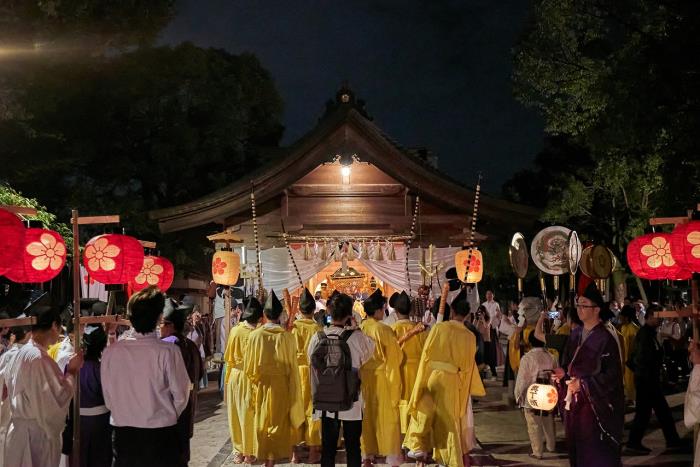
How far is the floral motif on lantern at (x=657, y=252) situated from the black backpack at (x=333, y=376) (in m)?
4.85

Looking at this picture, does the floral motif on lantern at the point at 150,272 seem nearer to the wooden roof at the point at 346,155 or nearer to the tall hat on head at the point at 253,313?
the wooden roof at the point at 346,155

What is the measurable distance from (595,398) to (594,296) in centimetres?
100

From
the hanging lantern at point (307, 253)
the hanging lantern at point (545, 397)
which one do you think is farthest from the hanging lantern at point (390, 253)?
A: the hanging lantern at point (545, 397)

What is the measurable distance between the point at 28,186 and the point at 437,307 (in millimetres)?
15454

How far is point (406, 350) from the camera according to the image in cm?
973

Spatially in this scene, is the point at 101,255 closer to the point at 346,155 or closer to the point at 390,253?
the point at 346,155

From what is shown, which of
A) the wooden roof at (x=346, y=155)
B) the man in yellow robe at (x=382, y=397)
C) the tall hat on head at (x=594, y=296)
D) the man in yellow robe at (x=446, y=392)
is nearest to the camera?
the tall hat on head at (x=594, y=296)

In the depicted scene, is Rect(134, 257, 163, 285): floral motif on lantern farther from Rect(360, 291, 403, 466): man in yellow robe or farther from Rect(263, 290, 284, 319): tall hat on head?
Rect(360, 291, 403, 466): man in yellow robe

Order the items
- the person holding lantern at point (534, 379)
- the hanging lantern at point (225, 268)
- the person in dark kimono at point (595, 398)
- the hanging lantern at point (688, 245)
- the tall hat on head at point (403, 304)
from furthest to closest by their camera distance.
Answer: the hanging lantern at point (225, 268)
the tall hat on head at point (403, 304)
the person holding lantern at point (534, 379)
the hanging lantern at point (688, 245)
the person in dark kimono at point (595, 398)

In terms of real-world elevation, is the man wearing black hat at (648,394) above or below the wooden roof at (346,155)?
below

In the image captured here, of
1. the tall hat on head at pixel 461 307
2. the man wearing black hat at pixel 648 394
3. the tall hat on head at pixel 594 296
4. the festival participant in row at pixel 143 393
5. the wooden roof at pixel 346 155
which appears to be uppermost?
the wooden roof at pixel 346 155

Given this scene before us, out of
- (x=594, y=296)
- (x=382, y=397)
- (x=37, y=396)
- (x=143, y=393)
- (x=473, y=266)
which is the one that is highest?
(x=473, y=266)

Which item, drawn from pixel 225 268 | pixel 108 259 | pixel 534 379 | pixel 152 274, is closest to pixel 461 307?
pixel 534 379

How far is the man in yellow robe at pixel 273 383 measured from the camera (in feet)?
28.5
